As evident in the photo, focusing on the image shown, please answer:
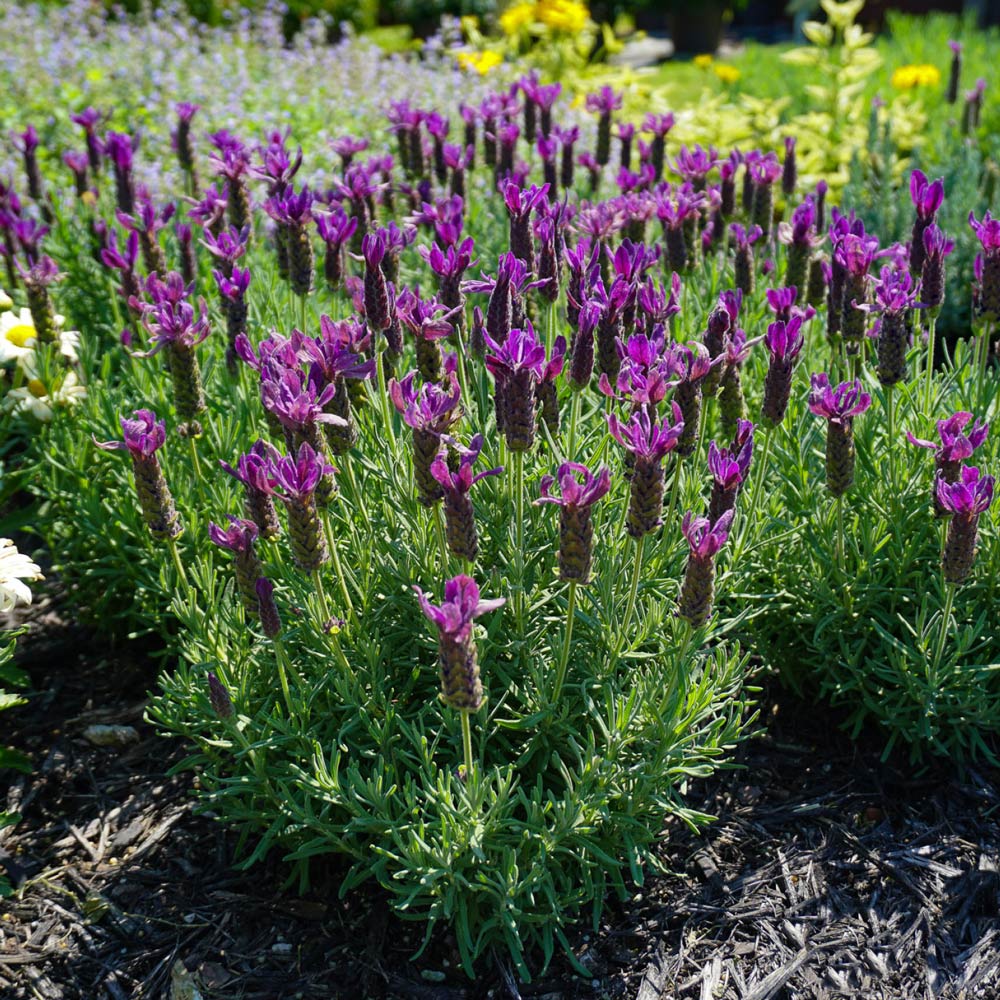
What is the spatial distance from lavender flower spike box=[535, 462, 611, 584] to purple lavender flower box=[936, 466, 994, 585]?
76 cm

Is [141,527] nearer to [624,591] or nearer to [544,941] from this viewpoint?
[624,591]

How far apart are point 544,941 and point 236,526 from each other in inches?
44.4

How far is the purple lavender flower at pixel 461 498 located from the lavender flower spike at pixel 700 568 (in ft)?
1.35

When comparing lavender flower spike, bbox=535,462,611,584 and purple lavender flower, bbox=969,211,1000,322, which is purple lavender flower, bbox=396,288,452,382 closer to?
lavender flower spike, bbox=535,462,611,584

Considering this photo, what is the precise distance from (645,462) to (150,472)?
1145 mm

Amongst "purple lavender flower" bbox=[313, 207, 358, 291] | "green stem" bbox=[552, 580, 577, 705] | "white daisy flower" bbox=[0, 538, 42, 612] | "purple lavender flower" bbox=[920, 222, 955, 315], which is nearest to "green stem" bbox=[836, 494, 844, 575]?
"purple lavender flower" bbox=[920, 222, 955, 315]

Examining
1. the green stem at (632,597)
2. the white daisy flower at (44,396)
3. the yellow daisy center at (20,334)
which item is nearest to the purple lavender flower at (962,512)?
the green stem at (632,597)

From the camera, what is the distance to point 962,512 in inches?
88.7

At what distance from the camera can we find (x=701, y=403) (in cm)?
285

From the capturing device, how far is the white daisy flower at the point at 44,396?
360 cm

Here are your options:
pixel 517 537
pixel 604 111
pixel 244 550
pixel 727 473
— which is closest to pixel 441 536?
pixel 517 537

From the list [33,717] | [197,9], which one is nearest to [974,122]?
[33,717]

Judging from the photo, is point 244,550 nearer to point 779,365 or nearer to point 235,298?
point 235,298

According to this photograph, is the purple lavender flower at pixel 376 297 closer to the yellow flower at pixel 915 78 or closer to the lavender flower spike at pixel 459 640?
the lavender flower spike at pixel 459 640
